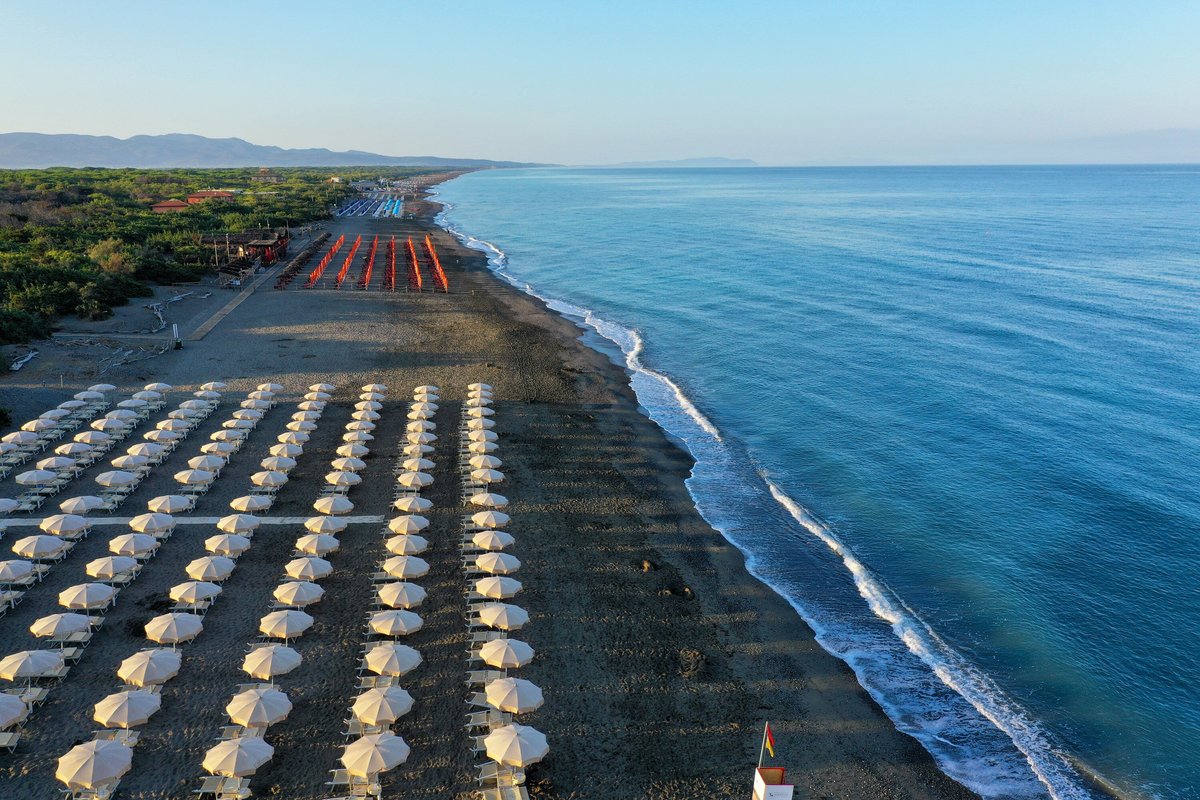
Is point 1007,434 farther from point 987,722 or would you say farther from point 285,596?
point 285,596

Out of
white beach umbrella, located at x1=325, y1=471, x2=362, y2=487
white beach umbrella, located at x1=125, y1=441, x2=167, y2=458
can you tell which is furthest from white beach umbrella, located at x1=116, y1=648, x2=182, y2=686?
white beach umbrella, located at x1=125, y1=441, x2=167, y2=458

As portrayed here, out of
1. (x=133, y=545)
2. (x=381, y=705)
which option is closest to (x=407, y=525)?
(x=133, y=545)

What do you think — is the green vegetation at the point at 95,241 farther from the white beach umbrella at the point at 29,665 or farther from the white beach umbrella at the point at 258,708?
the white beach umbrella at the point at 258,708

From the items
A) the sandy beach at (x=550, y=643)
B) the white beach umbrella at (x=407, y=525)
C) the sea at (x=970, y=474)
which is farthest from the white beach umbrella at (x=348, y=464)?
the sea at (x=970, y=474)

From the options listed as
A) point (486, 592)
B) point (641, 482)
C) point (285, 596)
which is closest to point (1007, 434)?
point (641, 482)

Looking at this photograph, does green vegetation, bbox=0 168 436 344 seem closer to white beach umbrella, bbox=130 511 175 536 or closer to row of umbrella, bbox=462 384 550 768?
white beach umbrella, bbox=130 511 175 536
